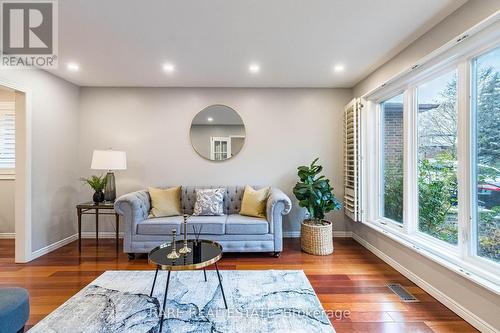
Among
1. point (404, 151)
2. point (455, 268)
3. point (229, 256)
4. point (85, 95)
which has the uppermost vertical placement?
point (85, 95)

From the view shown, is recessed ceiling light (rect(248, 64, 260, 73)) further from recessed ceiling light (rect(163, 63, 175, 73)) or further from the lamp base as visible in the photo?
the lamp base

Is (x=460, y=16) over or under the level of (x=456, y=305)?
over

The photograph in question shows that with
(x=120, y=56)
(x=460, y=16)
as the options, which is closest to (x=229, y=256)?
(x=120, y=56)

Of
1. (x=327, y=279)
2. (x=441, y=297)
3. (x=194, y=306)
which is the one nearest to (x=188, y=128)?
(x=194, y=306)

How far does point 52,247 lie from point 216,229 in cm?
247

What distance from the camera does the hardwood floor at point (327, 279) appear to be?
80.3 inches

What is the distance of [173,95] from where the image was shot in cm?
431

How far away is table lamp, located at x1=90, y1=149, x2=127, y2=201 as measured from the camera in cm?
363

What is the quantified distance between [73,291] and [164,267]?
50.1 inches

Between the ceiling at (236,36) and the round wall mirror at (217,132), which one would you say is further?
the round wall mirror at (217,132)

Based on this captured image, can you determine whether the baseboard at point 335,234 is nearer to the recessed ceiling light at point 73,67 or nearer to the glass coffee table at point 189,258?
the glass coffee table at point 189,258

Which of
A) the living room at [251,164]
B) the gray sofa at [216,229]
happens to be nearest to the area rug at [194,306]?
the living room at [251,164]

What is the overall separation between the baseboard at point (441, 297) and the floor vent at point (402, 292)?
19 centimetres

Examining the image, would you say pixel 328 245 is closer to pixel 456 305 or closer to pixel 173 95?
pixel 456 305
